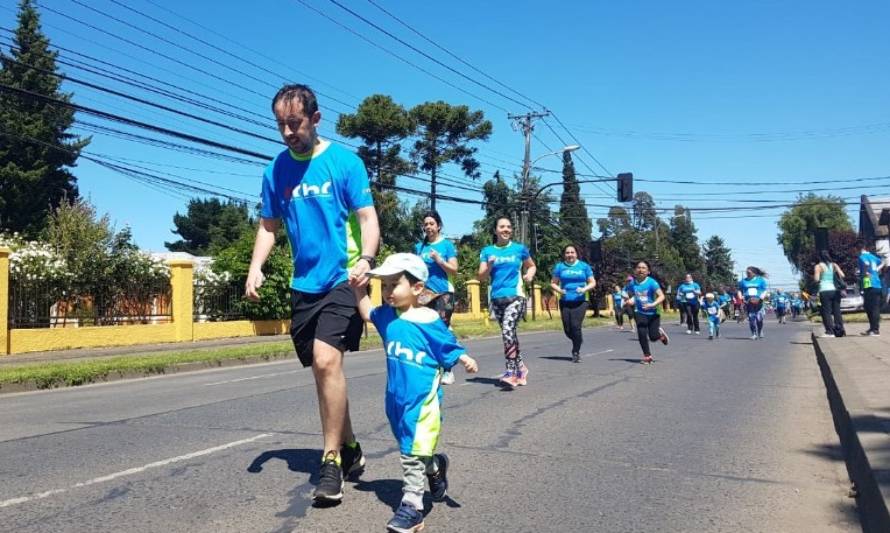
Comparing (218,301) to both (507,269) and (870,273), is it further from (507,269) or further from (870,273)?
(870,273)

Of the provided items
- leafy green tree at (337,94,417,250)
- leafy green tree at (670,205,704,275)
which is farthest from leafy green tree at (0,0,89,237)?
leafy green tree at (670,205,704,275)

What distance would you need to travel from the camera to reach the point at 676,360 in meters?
12.8

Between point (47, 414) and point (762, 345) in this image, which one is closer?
point (47, 414)

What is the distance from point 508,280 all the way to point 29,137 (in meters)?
40.0

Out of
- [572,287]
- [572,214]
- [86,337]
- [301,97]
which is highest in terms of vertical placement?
[572,214]

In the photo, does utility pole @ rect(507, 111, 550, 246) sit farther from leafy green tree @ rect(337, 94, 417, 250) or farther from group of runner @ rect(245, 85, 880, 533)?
group of runner @ rect(245, 85, 880, 533)

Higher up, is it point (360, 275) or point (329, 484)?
point (360, 275)

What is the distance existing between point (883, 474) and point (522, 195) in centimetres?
3294

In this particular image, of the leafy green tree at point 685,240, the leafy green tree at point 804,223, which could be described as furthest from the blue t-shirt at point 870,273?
the leafy green tree at point 685,240

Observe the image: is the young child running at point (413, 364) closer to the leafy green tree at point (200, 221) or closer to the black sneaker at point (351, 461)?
the black sneaker at point (351, 461)

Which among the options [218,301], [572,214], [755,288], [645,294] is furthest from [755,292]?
[572,214]

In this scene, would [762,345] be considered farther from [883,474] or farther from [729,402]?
[883,474]

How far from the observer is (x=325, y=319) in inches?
153

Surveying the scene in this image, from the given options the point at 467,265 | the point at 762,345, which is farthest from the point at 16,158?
the point at 762,345
